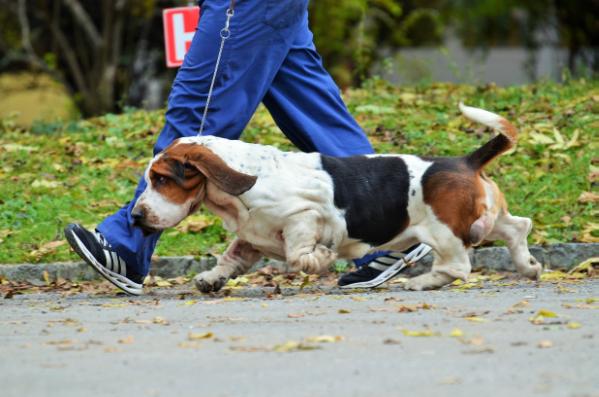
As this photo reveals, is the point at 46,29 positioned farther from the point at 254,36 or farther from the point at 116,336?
the point at 116,336

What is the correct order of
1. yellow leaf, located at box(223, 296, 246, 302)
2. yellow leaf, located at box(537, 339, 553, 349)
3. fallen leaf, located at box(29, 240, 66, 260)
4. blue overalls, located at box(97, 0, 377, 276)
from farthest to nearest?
1. fallen leaf, located at box(29, 240, 66, 260)
2. blue overalls, located at box(97, 0, 377, 276)
3. yellow leaf, located at box(223, 296, 246, 302)
4. yellow leaf, located at box(537, 339, 553, 349)

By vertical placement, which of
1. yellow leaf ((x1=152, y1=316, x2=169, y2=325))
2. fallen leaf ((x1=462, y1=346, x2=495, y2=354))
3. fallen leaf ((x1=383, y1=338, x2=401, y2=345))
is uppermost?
fallen leaf ((x1=462, y1=346, x2=495, y2=354))

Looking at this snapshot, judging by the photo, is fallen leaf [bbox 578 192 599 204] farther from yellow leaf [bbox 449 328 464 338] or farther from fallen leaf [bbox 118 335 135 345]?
fallen leaf [bbox 118 335 135 345]

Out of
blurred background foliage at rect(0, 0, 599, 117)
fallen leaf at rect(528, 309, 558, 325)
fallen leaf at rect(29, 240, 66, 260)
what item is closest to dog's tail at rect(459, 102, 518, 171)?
fallen leaf at rect(528, 309, 558, 325)

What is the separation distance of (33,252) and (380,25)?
1538cm

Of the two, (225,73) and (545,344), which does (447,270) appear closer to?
(225,73)

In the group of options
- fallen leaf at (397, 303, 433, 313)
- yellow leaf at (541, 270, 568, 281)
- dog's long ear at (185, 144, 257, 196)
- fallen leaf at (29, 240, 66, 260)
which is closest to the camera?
fallen leaf at (397, 303, 433, 313)

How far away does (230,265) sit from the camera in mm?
6758

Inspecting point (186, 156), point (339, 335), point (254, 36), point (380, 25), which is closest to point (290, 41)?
point (254, 36)

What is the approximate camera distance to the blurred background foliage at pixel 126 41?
19.5m

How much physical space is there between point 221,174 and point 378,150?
3862 mm

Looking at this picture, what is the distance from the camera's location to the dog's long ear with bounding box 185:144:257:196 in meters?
6.26

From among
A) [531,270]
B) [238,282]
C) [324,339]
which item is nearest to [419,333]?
[324,339]

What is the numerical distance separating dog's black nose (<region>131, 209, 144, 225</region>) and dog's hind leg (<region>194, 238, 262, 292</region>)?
58 cm
